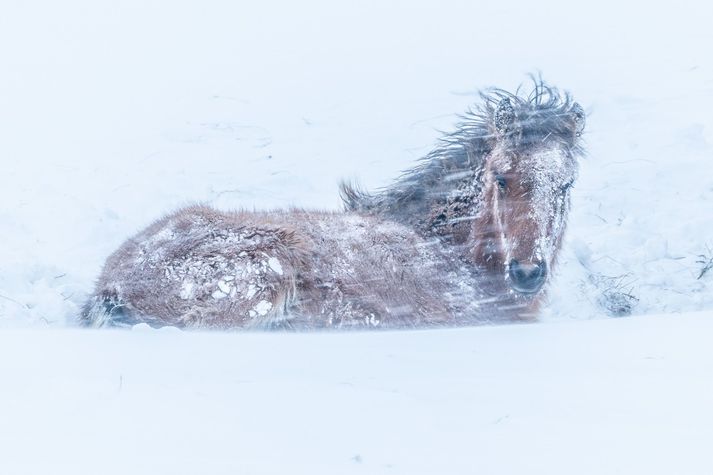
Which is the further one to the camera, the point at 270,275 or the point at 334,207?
the point at 334,207

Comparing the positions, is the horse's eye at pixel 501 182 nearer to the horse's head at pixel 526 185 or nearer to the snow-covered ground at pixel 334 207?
the horse's head at pixel 526 185

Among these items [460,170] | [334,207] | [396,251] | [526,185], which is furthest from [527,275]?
[334,207]

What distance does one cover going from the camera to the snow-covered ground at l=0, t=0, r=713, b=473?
92.2 inches

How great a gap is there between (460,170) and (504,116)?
54cm

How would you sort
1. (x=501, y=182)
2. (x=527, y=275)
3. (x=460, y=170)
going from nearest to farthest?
(x=527, y=275) → (x=501, y=182) → (x=460, y=170)

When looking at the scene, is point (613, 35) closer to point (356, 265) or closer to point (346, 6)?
point (346, 6)

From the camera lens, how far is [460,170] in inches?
208

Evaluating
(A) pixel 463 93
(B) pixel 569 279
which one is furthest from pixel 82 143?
(B) pixel 569 279

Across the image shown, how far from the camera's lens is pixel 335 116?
884 centimetres

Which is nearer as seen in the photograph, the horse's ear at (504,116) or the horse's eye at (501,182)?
the horse's eye at (501,182)

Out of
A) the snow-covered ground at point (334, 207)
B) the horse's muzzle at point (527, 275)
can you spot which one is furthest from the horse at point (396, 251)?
the snow-covered ground at point (334, 207)

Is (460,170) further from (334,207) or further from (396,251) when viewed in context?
(334,207)

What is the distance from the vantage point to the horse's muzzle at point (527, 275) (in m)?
4.46

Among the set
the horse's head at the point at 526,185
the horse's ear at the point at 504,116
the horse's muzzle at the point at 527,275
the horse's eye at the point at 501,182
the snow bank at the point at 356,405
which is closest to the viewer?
the snow bank at the point at 356,405
